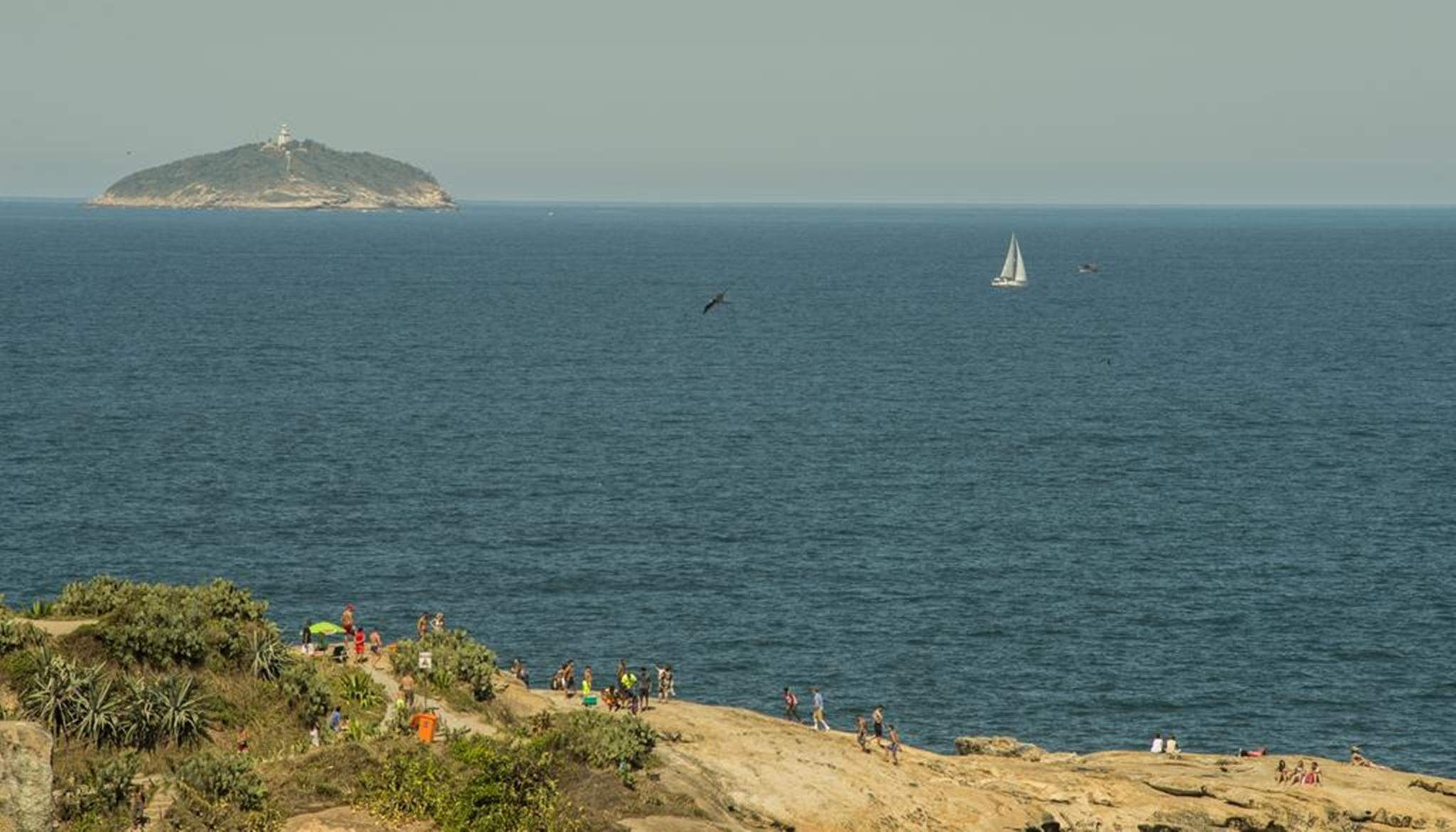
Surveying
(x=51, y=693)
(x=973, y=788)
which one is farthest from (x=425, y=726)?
(x=973, y=788)

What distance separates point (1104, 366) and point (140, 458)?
86728mm

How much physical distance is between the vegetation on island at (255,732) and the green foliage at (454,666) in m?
0.05

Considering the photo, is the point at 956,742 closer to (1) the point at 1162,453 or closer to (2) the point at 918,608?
(2) the point at 918,608

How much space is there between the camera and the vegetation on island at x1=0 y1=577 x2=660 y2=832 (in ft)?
117

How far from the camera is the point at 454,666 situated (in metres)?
48.2

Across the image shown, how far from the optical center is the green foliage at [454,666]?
47.8 m

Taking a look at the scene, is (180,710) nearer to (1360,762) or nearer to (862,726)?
(862,726)

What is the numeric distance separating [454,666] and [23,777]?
1794cm

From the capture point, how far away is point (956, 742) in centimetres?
5762

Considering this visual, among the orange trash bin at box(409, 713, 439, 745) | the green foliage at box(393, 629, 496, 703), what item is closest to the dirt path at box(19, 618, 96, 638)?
the green foliage at box(393, 629, 496, 703)

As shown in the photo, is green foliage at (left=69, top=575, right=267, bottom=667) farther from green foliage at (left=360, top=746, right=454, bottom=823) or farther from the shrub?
green foliage at (left=360, top=746, right=454, bottom=823)

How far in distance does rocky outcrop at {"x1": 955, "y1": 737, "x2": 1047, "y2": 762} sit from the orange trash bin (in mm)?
Answer: 20499

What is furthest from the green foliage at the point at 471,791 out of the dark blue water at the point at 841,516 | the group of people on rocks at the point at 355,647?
the dark blue water at the point at 841,516

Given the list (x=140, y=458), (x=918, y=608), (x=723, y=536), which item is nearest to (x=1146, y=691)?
(x=918, y=608)
